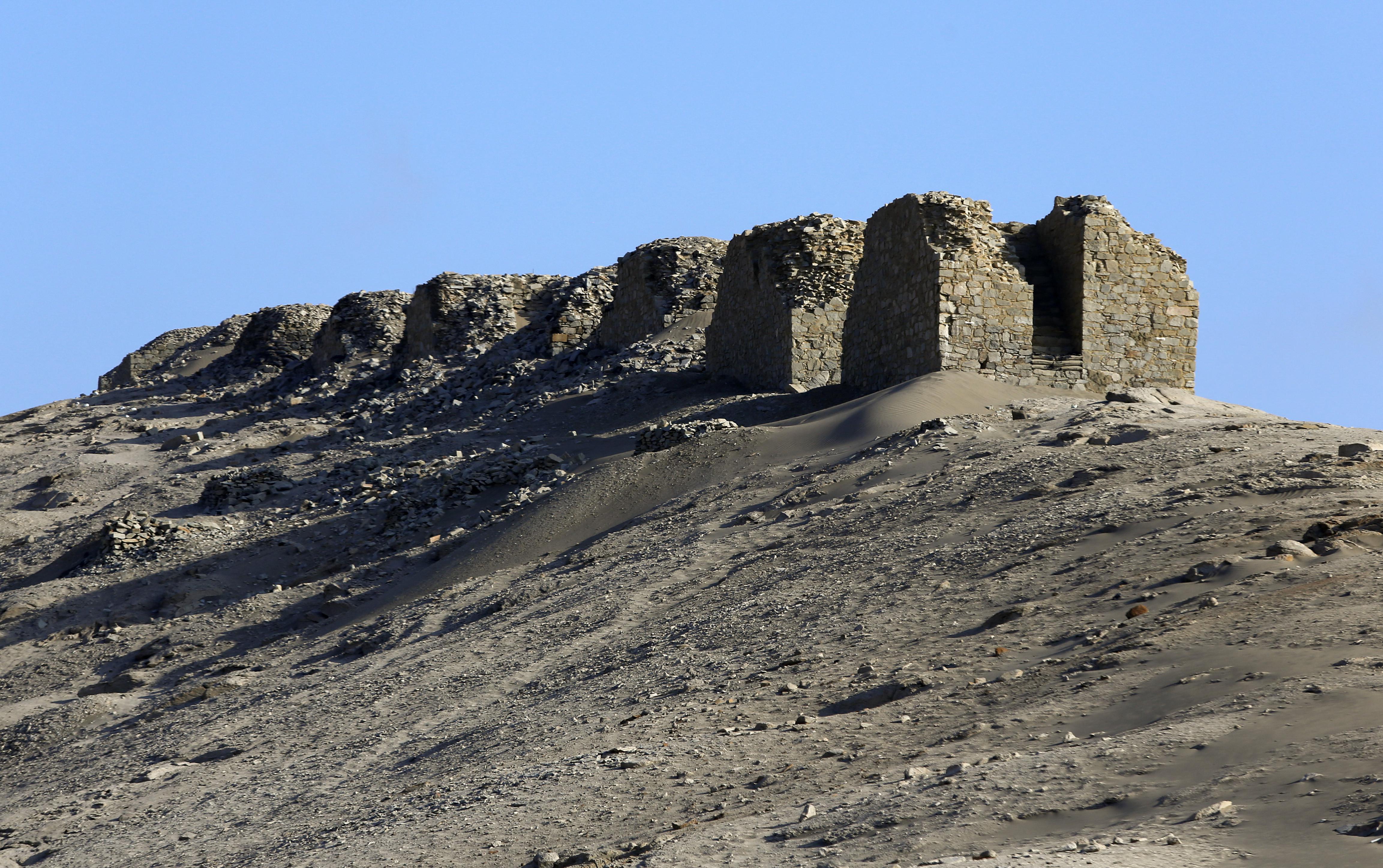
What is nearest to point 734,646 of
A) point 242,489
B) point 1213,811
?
point 1213,811

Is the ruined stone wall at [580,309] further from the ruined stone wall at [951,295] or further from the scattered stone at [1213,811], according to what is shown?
the scattered stone at [1213,811]

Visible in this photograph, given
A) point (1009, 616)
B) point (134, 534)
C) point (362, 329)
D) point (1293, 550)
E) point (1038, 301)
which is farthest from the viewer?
point (362, 329)

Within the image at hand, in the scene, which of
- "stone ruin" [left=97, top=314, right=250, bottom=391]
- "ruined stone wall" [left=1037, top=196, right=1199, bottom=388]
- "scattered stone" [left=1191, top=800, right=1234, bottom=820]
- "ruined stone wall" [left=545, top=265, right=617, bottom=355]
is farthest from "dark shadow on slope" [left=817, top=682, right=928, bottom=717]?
"stone ruin" [left=97, top=314, right=250, bottom=391]

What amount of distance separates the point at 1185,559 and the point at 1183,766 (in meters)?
2.91

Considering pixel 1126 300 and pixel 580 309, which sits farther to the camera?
pixel 580 309

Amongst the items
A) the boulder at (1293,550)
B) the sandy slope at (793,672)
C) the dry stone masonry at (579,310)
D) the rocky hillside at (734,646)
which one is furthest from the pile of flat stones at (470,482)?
the boulder at (1293,550)

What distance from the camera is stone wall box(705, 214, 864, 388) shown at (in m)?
18.4

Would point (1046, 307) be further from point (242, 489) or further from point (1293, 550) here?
point (242, 489)

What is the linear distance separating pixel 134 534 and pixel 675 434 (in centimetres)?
738

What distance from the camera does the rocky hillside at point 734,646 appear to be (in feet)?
18.4

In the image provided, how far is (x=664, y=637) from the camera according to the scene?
9789 millimetres

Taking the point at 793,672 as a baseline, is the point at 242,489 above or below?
above

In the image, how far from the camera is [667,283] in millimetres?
23781

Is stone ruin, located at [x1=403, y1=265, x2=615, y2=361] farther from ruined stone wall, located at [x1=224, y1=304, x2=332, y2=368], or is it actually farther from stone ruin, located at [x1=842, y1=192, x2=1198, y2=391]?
stone ruin, located at [x1=842, y1=192, x2=1198, y2=391]
